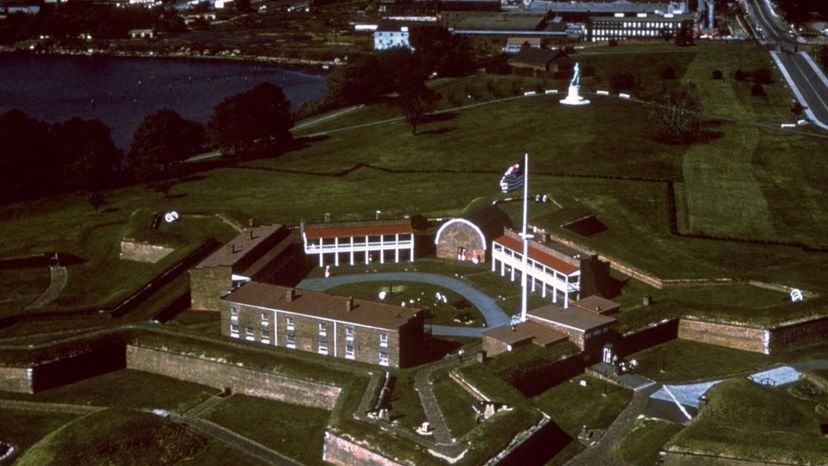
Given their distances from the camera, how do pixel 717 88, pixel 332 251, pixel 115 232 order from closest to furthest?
pixel 332 251 < pixel 115 232 < pixel 717 88

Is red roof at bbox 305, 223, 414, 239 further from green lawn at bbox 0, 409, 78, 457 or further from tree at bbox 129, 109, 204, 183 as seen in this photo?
tree at bbox 129, 109, 204, 183

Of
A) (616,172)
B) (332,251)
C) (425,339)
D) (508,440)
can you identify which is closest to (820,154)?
(616,172)

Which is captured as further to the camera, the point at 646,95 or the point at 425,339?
the point at 646,95

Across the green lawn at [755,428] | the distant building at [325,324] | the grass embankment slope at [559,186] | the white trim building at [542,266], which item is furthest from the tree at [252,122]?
the green lawn at [755,428]

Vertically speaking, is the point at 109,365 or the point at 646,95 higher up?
the point at 646,95

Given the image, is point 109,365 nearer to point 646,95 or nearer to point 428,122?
point 428,122
